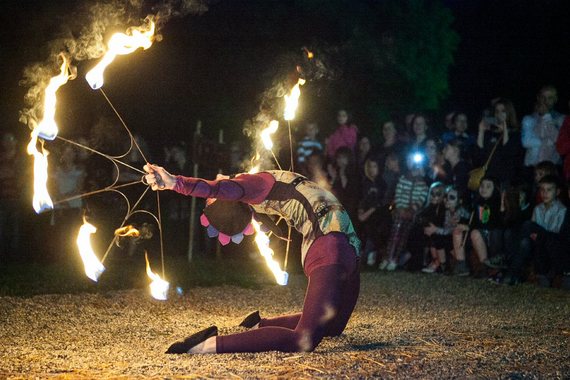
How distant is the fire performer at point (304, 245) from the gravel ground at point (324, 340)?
0.12 metres

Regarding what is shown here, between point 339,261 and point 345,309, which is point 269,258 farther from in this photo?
point 339,261

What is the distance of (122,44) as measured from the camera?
20.1 feet

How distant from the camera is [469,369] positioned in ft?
15.7

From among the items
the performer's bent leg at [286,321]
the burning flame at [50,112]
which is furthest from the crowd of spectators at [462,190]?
the burning flame at [50,112]

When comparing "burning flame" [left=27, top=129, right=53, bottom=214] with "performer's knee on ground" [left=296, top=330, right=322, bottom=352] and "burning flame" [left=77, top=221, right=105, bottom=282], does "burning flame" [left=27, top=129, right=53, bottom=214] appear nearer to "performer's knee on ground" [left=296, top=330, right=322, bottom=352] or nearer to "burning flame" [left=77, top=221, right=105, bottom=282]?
"burning flame" [left=77, top=221, right=105, bottom=282]

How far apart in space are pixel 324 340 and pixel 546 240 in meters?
4.67

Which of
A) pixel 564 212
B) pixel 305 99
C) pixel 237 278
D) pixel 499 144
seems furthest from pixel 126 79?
pixel 564 212

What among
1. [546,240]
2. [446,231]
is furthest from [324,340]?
[446,231]

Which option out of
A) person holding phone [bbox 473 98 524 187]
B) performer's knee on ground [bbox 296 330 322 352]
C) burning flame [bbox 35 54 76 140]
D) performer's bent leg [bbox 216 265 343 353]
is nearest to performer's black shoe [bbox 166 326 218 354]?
performer's bent leg [bbox 216 265 343 353]

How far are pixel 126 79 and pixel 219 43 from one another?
5.71 ft

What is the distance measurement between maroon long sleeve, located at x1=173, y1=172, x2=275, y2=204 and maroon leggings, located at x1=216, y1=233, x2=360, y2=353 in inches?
21.1

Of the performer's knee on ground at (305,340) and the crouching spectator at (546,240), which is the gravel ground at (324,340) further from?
the crouching spectator at (546,240)

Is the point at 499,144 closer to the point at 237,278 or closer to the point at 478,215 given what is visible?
the point at 478,215

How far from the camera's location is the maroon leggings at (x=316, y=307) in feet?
16.9
